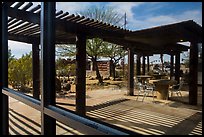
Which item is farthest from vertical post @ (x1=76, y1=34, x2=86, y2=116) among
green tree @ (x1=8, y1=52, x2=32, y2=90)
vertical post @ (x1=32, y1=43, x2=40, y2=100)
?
green tree @ (x1=8, y1=52, x2=32, y2=90)

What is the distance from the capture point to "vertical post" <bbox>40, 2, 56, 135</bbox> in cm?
155

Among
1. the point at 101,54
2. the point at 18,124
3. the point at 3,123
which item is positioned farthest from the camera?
the point at 101,54

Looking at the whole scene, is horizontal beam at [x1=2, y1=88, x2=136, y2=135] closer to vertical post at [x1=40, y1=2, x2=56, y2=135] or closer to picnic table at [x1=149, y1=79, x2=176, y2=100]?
vertical post at [x1=40, y1=2, x2=56, y2=135]

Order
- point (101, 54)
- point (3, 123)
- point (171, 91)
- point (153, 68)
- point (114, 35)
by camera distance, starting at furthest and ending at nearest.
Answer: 1. point (153, 68)
2. point (101, 54)
3. point (171, 91)
4. point (114, 35)
5. point (3, 123)

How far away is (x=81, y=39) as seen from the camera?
4699 mm

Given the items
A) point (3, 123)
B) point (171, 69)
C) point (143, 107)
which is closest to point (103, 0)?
point (3, 123)

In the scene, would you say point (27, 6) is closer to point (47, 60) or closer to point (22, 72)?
point (47, 60)

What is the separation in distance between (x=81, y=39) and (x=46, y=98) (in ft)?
10.6

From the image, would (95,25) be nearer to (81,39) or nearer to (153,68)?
(81,39)

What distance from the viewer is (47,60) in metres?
1.58

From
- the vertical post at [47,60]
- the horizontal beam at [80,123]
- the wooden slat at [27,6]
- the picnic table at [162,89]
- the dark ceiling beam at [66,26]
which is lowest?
the picnic table at [162,89]

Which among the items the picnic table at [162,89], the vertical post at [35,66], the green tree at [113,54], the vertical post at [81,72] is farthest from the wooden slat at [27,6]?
the green tree at [113,54]

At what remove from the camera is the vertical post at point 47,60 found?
1549mm

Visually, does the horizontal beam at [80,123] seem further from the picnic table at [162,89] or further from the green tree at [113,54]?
the green tree at [113,54]
